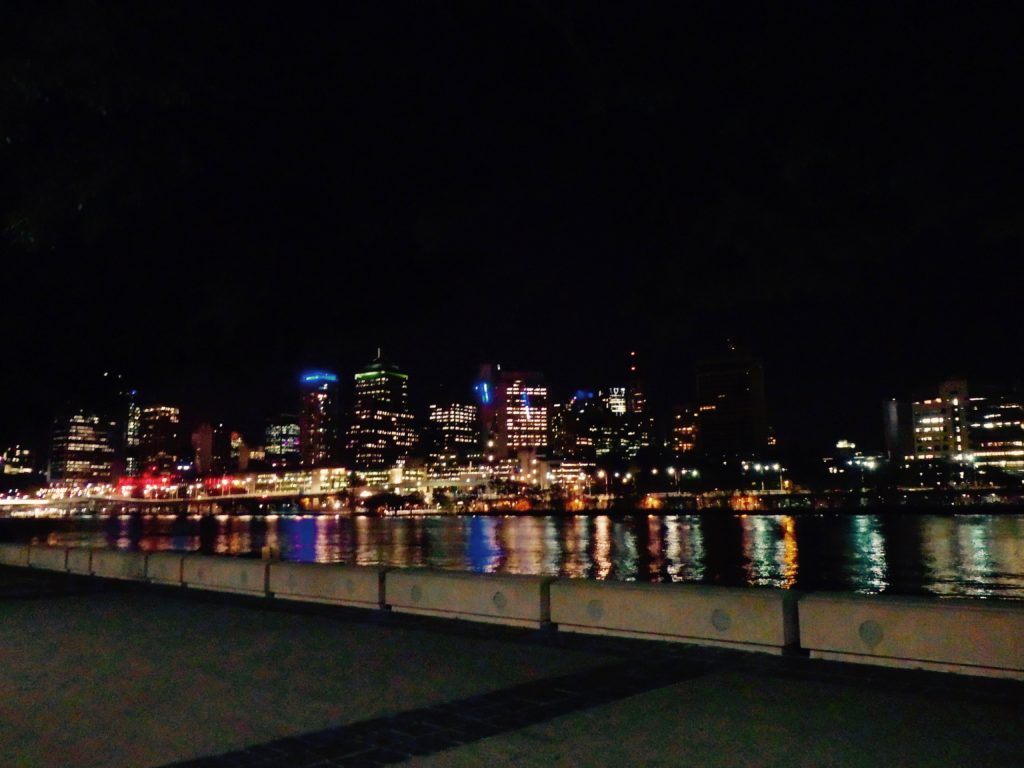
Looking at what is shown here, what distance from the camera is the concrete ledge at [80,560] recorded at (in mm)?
24047

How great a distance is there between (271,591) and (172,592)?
2403 millimetres

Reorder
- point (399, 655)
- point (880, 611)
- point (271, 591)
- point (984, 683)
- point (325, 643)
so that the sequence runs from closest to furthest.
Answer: point (984, 683)
point (880, 611)
point (399, 655)
point (325, 643)
point (271, 591)

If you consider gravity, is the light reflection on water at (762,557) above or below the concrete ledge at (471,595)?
below

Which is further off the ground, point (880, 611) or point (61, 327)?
point (61, 327)

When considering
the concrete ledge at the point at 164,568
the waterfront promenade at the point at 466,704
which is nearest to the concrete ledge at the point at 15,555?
the concrete ledge at the point at 164,568

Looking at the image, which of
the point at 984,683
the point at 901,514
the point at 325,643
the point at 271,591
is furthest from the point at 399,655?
the point at 901,514

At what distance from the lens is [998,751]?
6000mm

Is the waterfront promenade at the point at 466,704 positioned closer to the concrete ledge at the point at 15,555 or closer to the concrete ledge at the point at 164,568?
the concrete ledge at the point at 164,568

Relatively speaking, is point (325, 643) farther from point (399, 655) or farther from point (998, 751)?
point (998, 751)

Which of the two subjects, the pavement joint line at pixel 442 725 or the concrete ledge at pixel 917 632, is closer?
the pavement joint line at pixel 442 725

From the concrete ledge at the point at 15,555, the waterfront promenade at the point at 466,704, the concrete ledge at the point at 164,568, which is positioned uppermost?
the waterfront promenade at the point at 466,704

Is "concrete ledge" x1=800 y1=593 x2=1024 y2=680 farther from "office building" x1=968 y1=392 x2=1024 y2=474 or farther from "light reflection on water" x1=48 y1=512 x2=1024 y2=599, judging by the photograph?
"office building" x1=968 y1=392 x2=1024 y2=474

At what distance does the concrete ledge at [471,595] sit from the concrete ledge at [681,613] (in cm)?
31

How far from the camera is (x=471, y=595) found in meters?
12.8
